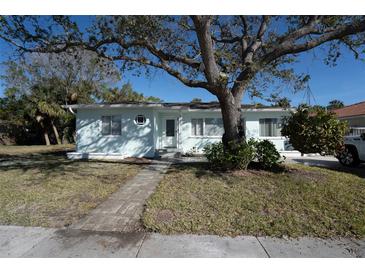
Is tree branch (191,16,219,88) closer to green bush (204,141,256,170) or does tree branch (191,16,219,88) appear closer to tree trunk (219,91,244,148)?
tree trunk (219,91,244,148)

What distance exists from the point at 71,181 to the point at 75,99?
16.6 meters

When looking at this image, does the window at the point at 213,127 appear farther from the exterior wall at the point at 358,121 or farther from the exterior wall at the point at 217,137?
the exterior wall at the point at 358,121

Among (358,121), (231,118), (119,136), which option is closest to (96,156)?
(119,136)

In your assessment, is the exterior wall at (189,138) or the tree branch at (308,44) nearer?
the tree branch at (308,44)

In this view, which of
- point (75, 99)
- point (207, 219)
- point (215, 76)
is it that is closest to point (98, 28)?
point (215, 76)

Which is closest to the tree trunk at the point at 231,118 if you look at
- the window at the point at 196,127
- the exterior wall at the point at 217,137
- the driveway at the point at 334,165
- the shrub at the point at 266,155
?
the shrub at the point at 266,155

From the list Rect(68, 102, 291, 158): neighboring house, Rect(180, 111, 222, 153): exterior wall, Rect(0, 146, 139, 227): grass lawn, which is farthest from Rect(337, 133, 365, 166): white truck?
Rect(0, 146, 139, 227): grass lawn

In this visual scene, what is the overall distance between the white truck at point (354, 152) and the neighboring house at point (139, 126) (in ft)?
12.1

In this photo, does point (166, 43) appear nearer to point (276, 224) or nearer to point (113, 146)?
point (113, 146)

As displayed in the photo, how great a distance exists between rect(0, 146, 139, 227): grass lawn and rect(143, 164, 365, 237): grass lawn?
1564 mm

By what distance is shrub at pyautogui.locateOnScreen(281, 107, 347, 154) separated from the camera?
21.7 feet

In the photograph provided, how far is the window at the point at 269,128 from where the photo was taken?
13.6 m

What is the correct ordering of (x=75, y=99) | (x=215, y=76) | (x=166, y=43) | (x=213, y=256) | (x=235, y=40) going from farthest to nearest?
1. (x=75, y=99)
2. (x=235, y=40)
3. (x=166, y=43)
4. (x=215, y=76)
5. (x=213, y=256)

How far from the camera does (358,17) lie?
6758 mm
